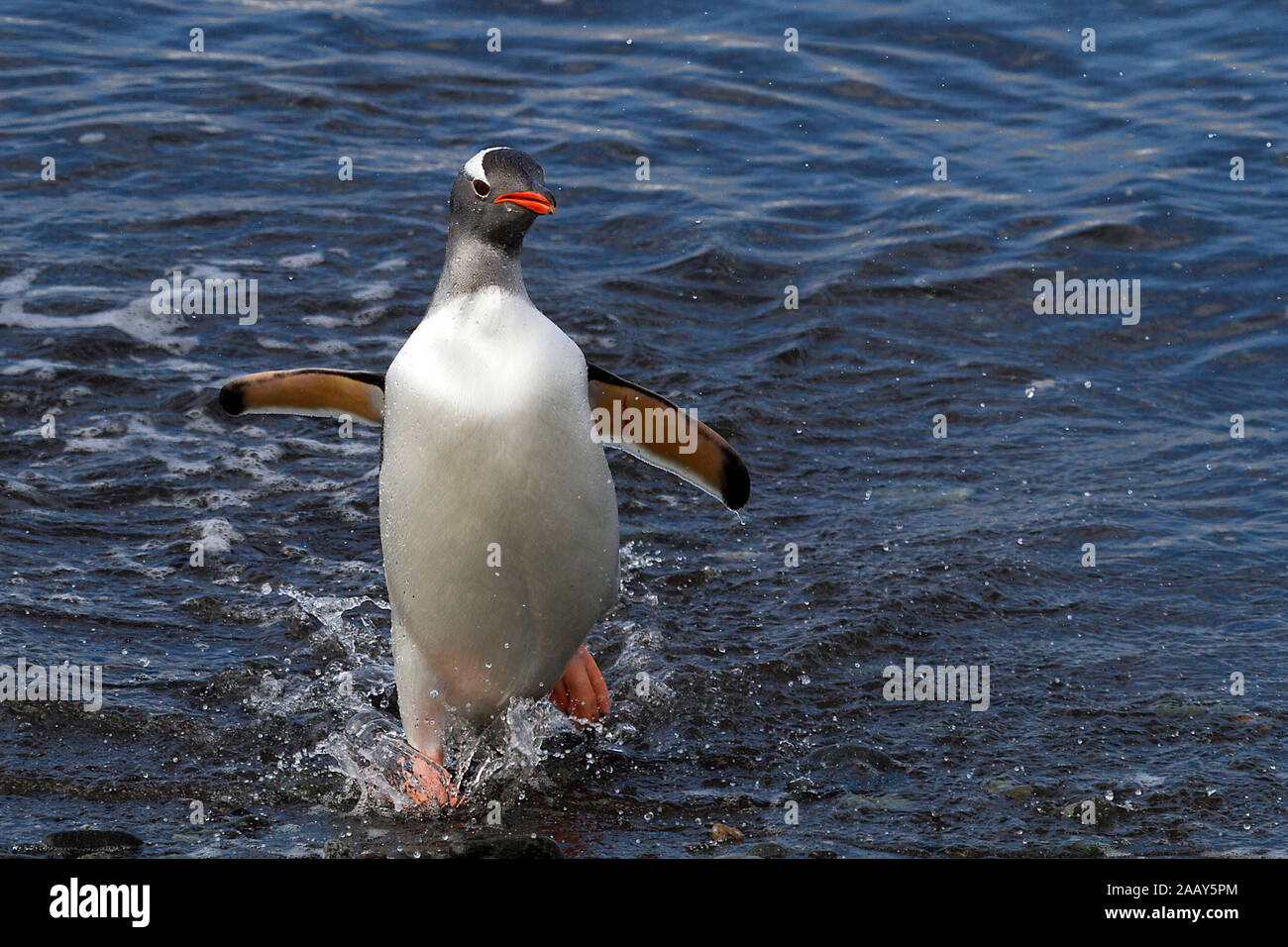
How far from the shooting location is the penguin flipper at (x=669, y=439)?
5.09 metres

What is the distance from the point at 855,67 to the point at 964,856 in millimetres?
10179

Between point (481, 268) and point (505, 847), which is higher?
point (481, 268)

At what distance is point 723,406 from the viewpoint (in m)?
8.35

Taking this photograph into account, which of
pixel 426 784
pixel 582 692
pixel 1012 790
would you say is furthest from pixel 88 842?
pixel 1012 790

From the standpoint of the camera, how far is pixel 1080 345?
9250 millimetres

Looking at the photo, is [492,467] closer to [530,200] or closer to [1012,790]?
[530,200]

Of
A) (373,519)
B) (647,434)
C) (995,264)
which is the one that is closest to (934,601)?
(647,434)

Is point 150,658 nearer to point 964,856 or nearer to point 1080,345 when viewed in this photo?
point 964,856

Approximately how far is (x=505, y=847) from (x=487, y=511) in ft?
3.23

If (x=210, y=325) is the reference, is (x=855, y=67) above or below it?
above

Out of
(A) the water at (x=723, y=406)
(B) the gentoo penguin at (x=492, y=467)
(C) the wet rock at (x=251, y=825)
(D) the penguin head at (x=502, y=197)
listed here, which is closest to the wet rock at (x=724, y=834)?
(A) the water at (x=723, y=406)

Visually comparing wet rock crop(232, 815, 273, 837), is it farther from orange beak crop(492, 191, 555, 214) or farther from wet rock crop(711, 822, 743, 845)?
orange beak crop(492, 191, 555, 214)

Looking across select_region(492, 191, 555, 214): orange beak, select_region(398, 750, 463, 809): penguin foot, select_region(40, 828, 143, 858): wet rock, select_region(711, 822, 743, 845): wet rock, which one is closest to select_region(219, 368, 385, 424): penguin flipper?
select_region(492, 191, 555, 214): orange beak

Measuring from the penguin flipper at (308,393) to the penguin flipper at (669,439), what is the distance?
27.4 inches
